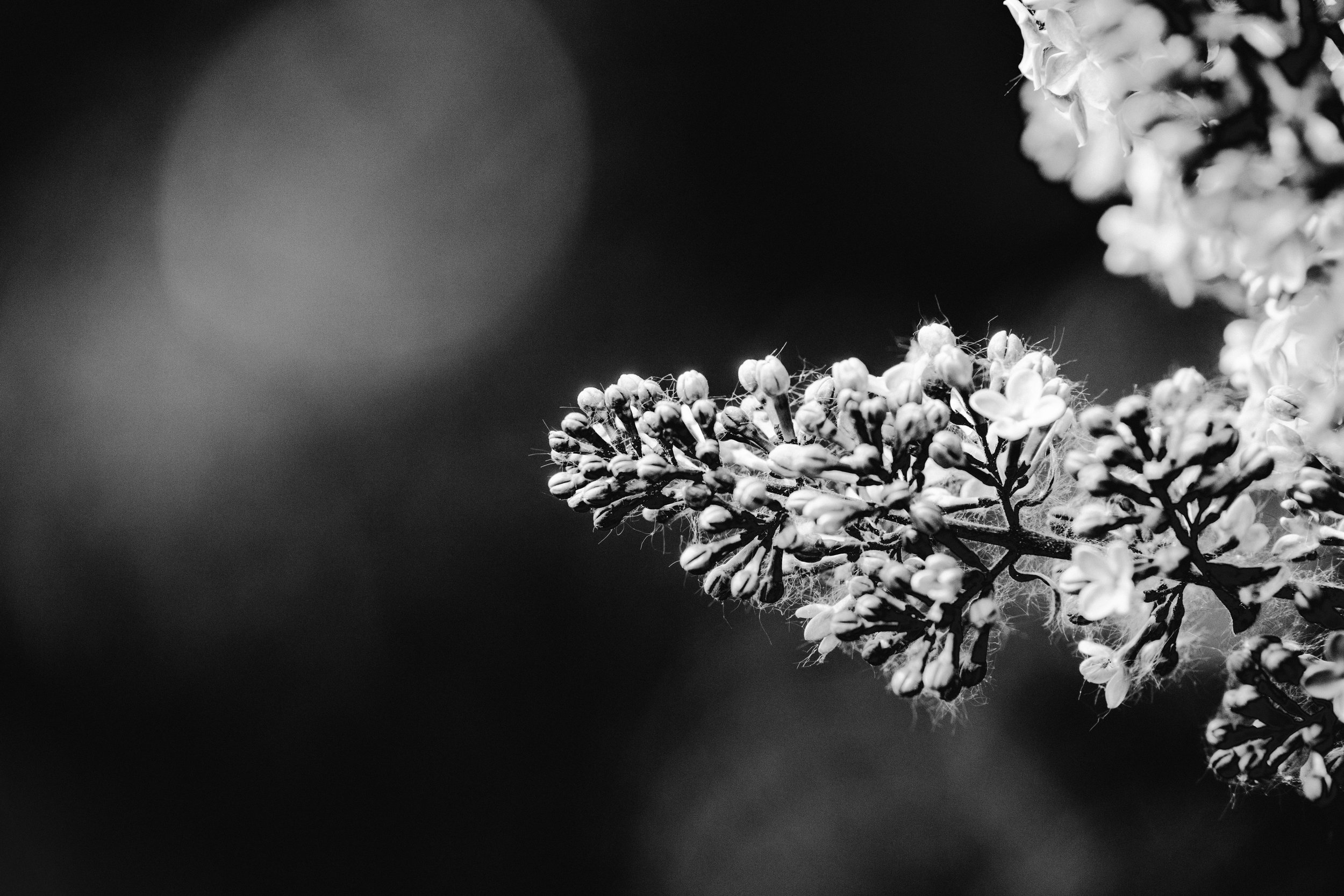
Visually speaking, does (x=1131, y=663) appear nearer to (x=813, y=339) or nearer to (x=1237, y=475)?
(x=1237, y=475)

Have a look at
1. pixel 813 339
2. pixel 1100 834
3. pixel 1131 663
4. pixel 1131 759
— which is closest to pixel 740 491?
pixel 1131 663

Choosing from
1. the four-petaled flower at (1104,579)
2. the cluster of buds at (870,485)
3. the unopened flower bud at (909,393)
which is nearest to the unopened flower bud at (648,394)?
the cluster of buds at (870,485)

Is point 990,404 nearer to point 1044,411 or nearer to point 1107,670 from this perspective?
point 1044,411

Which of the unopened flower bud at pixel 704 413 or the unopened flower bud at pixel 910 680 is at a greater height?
the unopened flower bud at pixel 704 413

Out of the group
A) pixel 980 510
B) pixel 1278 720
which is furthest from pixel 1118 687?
pixel 980 510

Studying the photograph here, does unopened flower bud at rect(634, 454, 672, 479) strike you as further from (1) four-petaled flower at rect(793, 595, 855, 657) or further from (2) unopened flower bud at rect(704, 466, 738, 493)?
(1) four-petaled flower at rect(793, 595, 855, 657)

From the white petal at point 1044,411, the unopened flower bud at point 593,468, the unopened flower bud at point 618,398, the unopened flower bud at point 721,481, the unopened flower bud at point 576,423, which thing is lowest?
the white petal at point 1044,411

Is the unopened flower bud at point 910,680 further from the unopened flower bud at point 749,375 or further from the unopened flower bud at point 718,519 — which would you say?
the unopened flower bud at point 749,375
